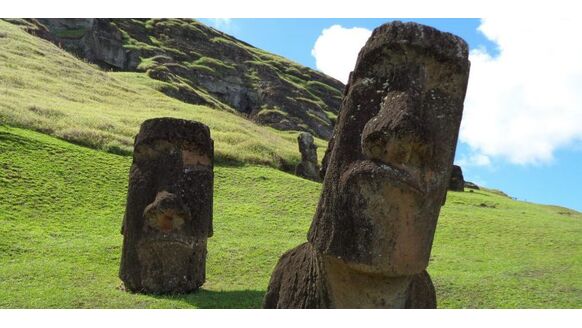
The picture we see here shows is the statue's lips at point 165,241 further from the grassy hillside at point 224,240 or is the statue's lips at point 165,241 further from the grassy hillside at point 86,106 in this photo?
the grassy hillside at point 86,106

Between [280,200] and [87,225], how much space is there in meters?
7.39

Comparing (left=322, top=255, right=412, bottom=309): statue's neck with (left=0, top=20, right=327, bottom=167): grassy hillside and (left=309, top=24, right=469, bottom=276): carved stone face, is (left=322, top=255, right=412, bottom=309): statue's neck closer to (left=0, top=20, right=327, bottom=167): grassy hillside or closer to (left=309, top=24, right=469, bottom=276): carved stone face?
(left=309, top=24, right=469, bottom=276): carved stone face

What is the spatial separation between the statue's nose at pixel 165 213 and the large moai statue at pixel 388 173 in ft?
17.0

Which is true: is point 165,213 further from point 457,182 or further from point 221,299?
point 457,182

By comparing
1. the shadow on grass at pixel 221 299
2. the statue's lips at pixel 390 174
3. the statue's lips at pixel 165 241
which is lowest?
the shadow on grass at pixel 221 299

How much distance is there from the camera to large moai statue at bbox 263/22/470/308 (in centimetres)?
515

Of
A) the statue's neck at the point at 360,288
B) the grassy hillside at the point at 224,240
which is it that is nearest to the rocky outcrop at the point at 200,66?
the grassy hillside at the point at 224,240

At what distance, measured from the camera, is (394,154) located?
5207mm

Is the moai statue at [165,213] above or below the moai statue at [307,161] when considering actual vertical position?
below

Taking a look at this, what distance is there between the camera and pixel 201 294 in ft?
36.2

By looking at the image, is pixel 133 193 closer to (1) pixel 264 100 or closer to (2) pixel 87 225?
(2) pixel 87 225

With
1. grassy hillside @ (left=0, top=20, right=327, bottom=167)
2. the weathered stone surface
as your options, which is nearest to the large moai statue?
grassy hillside @ (left=0, top=20, right=327, bottom=167)

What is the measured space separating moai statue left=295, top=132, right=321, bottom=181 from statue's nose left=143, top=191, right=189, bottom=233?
734 inches

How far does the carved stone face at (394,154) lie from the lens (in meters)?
5.14
